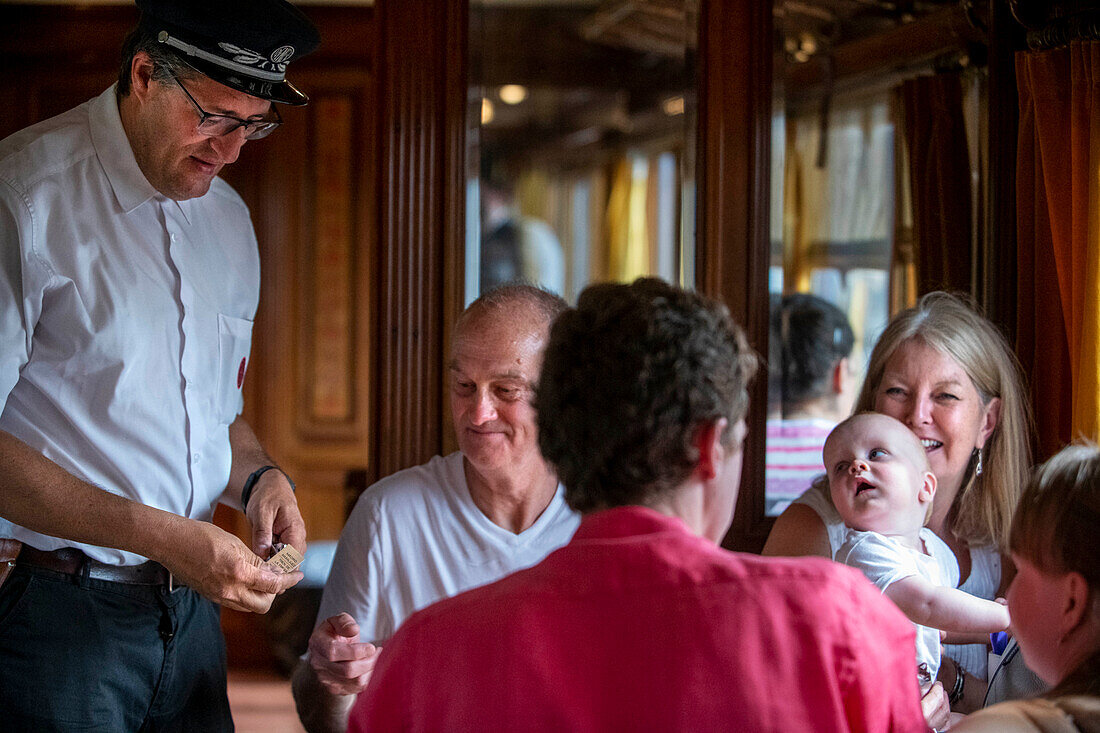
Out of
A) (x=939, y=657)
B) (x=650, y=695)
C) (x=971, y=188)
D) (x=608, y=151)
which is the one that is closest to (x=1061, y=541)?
(x=650, y=695)

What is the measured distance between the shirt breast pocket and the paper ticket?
37 cm

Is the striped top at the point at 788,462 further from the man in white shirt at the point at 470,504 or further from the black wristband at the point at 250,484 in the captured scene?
the black wristband at the point at 250,484

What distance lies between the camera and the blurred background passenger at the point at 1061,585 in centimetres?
105

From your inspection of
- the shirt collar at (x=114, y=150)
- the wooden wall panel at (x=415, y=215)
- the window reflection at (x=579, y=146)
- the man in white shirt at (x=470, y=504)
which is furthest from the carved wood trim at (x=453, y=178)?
the window reflection at (x=579, y=146)

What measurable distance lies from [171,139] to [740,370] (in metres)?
1.06

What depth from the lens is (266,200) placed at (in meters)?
4.55

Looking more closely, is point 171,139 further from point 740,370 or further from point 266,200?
point 266,200

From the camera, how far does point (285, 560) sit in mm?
1553

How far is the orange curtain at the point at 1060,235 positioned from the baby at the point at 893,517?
0.42 meters

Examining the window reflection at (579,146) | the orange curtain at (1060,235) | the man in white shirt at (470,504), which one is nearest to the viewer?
the man in white shirt at (470,504)

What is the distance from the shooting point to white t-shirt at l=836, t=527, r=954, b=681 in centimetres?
166

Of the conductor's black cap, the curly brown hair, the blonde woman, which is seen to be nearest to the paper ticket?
the curly brown hair

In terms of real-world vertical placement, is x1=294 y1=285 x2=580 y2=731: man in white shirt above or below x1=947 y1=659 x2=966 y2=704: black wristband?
above

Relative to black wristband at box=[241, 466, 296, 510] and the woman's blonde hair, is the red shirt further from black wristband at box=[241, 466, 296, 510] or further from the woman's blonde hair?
the woman's blonde hair
